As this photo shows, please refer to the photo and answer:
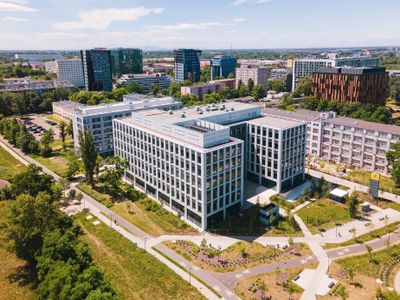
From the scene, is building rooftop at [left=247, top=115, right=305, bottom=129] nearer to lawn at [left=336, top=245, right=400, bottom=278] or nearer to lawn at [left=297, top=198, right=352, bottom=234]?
lawn at [left=297, top=198, right=352, bottom=234]

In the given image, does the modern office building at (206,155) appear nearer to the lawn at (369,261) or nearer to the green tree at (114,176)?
the green tree at (114,176)

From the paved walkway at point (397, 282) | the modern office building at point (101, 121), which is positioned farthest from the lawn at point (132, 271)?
the modern office building at point (101, 121)

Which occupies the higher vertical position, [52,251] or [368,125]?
[368,125]

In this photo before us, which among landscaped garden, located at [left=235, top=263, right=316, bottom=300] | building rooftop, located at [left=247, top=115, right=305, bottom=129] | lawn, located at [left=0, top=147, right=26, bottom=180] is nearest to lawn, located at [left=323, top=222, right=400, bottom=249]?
landscaped garden, located at [left=235, top=263, right=316, bottom=300]

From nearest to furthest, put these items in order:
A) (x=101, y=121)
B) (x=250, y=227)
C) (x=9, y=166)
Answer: (x=250, y=227) → (x=9, y=166) → (x=101, y=121)

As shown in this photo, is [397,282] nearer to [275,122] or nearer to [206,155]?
[206,155]

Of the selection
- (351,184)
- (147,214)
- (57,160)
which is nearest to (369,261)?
(351,184)

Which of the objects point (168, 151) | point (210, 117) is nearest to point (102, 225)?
point (168, 151)
